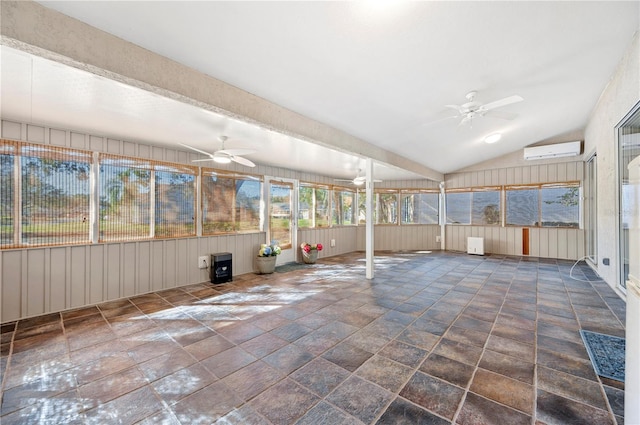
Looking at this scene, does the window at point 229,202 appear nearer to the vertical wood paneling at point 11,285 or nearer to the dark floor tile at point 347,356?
the vertical wood paneling at point 11,285

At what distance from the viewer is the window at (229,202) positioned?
5.14 meters

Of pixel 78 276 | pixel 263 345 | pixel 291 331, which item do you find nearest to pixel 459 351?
pixel 291 331

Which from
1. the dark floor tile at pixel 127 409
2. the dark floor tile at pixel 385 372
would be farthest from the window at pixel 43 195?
the dark floor tile at pixel 385 372

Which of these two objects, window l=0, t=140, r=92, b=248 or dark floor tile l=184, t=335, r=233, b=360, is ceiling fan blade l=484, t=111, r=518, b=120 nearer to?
dark floor tile l=184, t=335, r=233, b=360

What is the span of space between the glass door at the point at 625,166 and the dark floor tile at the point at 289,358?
4456 millimetres

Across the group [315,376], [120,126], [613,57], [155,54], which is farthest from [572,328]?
[120,126]

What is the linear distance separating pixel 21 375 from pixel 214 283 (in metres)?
2.77

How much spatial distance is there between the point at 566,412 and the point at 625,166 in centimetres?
389

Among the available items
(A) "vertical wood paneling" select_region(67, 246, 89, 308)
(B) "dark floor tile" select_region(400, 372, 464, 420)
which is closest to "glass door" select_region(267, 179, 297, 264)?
(A) "vertical wood paneling" select_region(67, 246, 89, 308)

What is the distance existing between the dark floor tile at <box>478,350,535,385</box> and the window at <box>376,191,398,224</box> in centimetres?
677

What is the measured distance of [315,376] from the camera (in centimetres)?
207

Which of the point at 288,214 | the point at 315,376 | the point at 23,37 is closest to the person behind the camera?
the point at 23,37

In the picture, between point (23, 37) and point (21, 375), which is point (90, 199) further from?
point (23, 37)

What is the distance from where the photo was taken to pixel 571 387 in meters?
1.92
